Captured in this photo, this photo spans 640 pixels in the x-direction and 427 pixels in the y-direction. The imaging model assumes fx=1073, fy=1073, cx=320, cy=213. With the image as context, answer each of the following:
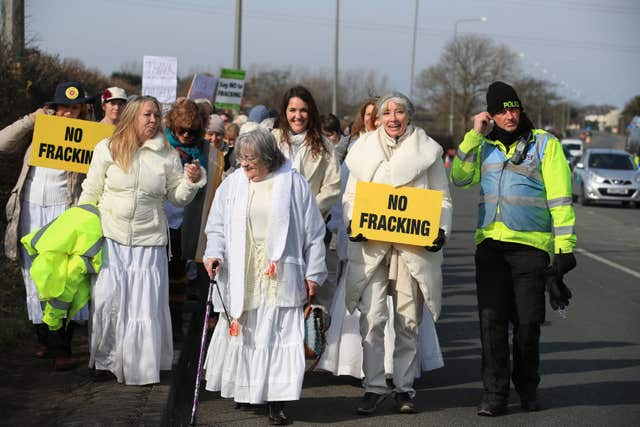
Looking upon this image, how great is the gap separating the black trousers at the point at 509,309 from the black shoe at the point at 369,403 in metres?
0.72

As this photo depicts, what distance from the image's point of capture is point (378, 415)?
712cm

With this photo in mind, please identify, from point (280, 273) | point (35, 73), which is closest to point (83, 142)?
point (280, 273)

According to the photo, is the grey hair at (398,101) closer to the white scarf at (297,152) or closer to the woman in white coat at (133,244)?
the white scarf at (297,152)

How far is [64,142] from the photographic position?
8.20 m

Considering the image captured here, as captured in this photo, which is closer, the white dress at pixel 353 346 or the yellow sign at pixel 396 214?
the yellow sign at pixel 396 214

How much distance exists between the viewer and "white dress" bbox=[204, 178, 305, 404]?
6668 millimetres

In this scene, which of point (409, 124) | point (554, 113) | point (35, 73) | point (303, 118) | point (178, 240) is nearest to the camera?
point (409, 124)

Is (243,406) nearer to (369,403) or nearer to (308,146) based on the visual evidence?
(369,403)

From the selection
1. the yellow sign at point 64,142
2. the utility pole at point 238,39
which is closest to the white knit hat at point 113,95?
the yellow sign at point 64,142

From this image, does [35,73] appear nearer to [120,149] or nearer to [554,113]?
[120,149]

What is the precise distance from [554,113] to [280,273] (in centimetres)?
12164

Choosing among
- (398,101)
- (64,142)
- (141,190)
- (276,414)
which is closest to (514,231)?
(398,101)

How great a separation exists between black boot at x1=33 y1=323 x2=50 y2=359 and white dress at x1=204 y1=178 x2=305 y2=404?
192 centimetres

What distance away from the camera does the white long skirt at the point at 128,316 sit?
7.39 m
